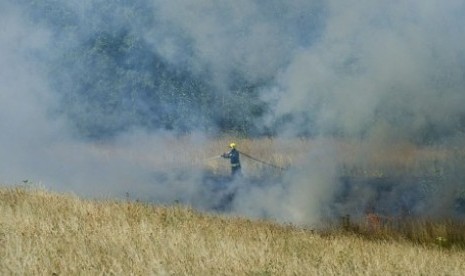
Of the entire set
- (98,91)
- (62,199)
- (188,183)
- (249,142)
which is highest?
(98,91)

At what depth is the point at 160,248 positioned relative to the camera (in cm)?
793

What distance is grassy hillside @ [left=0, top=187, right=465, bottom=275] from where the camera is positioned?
6.96 m

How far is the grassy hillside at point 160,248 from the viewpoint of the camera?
6.96m

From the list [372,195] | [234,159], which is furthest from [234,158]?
[372,195]

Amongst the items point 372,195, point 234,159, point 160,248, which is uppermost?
point 234,159

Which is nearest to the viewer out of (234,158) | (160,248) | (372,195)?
(160,248)

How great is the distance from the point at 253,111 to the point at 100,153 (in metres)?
8.87

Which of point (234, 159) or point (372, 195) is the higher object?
point (234, 159)

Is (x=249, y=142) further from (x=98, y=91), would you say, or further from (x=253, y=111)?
(x=98, y=91)

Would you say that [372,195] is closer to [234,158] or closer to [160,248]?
[234,158]

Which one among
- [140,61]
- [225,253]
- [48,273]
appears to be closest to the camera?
[48,273]

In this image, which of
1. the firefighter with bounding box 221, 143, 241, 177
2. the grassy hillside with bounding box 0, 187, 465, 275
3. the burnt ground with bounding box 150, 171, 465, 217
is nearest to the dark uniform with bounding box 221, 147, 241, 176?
the firefighter with bounding box 221, 143, 241, 177

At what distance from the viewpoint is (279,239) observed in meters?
9.59

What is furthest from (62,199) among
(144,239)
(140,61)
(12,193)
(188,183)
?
(140,61)
